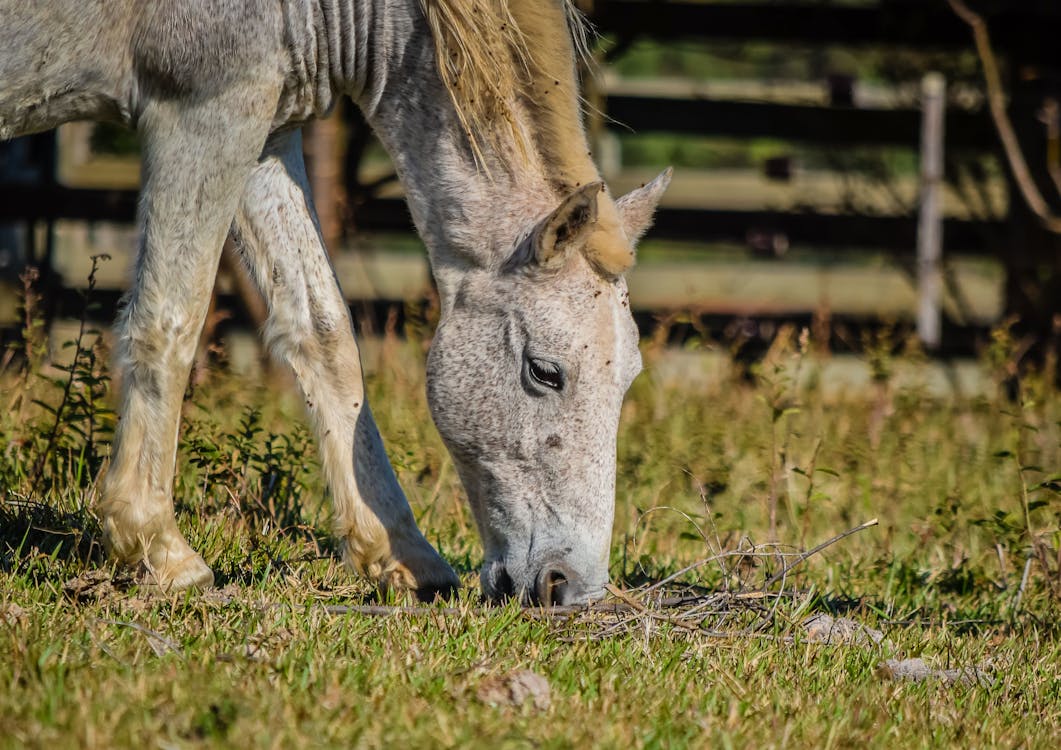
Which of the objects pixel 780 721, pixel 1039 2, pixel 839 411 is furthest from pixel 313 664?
pixel 1039 2

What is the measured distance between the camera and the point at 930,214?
8562 millimetres

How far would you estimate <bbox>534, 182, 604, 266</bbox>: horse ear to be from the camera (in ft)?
10.8

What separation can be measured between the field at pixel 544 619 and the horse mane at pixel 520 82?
1.04m

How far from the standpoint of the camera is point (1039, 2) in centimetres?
835

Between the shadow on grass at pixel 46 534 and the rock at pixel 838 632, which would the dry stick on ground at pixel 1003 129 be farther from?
the shadow on grass at pixel 46 534

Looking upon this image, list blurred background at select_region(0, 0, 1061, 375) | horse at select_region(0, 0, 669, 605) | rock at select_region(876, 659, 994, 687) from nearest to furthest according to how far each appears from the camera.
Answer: rock at select_region(876, 659, 994, 687) < horse at select_region(0, 0, 669, 605) < blurred background at select_region(0, 0, 1061, 375)

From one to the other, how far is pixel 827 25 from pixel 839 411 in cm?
324

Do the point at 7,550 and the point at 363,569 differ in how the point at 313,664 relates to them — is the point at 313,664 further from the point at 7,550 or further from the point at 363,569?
the point at 7,550

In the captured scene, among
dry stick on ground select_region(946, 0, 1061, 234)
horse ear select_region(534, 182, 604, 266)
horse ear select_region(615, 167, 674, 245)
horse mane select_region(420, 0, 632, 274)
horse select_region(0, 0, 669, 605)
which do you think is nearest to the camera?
horse ear select_region(534, 182, 604, 266)

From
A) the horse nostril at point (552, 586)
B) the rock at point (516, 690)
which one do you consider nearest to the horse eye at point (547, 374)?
the horse nostril at point (552, 586)

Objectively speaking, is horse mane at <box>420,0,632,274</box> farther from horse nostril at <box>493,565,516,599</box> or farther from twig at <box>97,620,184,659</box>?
twig at <box>97,620,184,659</box>

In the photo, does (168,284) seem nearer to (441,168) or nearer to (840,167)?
(441,168)

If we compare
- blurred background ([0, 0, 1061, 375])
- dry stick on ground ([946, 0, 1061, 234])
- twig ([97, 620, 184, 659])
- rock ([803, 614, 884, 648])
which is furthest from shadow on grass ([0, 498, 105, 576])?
dry stick on ground ([946, 0, 1061, 234])

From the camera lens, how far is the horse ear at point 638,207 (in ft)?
12.3
